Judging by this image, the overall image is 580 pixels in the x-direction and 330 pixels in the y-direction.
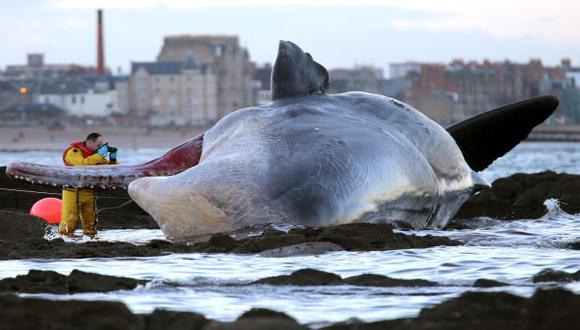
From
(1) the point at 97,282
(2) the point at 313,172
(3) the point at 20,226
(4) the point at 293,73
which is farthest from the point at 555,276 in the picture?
(3) the point at 20,226

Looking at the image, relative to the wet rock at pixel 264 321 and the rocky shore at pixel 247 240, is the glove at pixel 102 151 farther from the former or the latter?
the wet rock at pixel 264 321

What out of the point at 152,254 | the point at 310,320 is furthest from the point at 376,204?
the point at 310,320

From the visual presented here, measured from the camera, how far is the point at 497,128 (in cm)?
1861

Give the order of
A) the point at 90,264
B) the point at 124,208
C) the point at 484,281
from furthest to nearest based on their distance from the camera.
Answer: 1. the point at 124,208
2. the point at 90,264
3. the point at 484,281

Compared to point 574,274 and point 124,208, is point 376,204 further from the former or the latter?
point 124,208

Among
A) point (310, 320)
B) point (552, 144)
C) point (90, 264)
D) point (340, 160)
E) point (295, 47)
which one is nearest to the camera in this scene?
point (310, 320)

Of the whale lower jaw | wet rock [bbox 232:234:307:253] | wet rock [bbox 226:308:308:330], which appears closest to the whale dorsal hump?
the whale lower jaw

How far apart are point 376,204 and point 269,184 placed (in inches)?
51.8

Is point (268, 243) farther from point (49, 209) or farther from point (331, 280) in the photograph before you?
point (49, 209)

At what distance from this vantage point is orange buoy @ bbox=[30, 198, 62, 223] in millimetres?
20422

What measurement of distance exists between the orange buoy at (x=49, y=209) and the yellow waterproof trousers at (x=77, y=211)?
141 cm

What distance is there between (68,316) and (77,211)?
390 inches

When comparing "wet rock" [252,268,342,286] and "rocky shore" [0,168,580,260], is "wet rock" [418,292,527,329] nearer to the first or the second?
"wet rock" [252,268,342,286]

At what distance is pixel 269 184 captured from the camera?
14.2 metres
